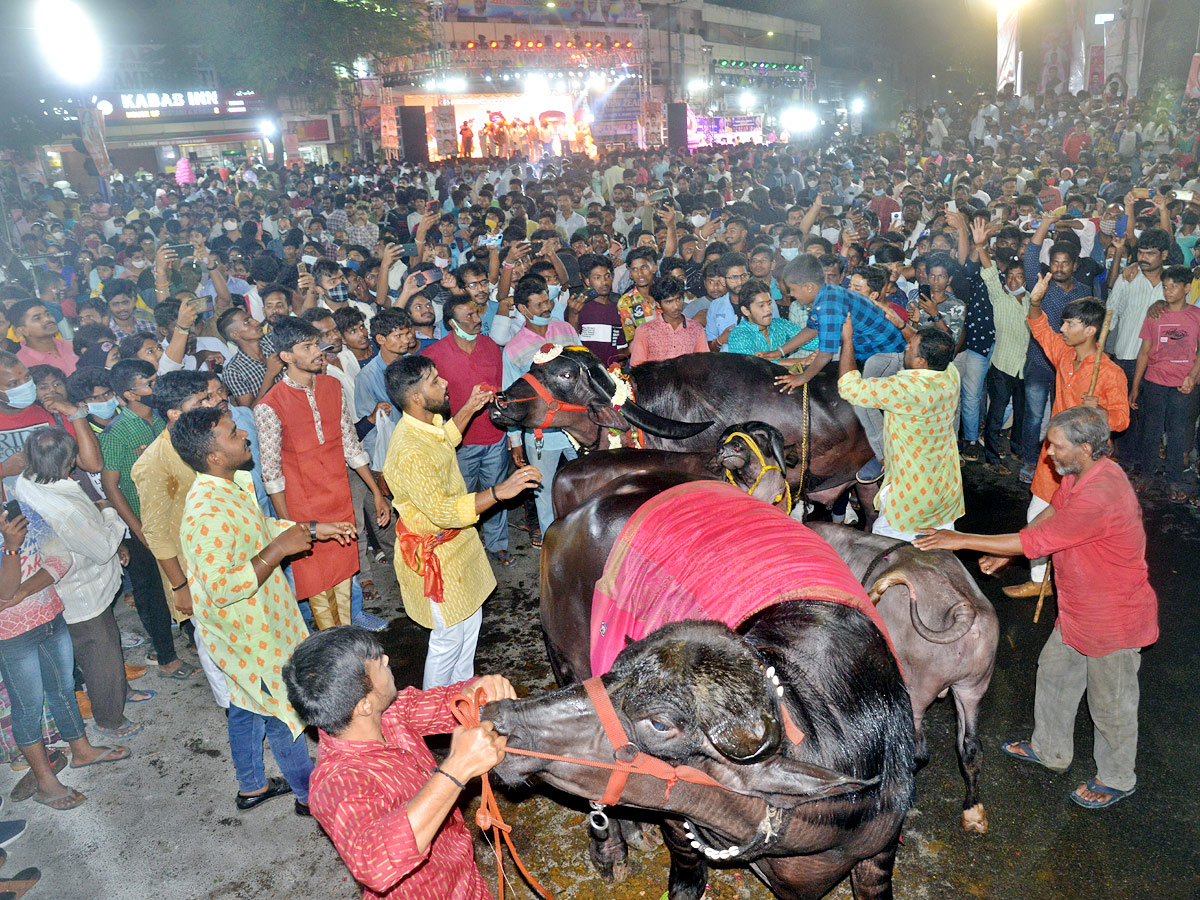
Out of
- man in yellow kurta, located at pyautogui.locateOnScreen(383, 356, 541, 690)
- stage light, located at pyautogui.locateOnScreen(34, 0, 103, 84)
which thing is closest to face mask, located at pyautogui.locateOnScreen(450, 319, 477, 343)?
man in yellow kurta, located at pyautogui.locateOnScreen(383, 356, 541, 690)

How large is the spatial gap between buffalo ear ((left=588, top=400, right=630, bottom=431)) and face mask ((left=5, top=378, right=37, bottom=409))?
12.2 ft

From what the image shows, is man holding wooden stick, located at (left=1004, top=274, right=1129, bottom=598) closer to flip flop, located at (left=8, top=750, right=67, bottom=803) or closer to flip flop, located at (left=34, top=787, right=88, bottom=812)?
flip flop, located at (left=34, top=787, right=88, bottom=812)

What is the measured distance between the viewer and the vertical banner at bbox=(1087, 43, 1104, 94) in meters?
23.8

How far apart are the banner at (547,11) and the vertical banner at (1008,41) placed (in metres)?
16.9

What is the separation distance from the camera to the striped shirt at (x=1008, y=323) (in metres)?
7.79

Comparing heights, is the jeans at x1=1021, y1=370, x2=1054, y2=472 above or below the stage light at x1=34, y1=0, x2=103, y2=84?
below

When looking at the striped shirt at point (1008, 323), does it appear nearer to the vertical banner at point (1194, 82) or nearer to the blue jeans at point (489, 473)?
the blue jeans at point (489, 473)

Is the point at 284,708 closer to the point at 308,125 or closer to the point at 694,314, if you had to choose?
the point at 694,314

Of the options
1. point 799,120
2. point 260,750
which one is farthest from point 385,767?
point 799,120

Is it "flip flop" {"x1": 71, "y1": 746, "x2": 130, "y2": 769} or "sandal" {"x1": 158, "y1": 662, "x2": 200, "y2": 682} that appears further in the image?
"sandal" {"x1": 158, "y1": 662, "x2": 200, "y2": 682}

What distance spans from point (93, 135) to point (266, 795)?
27.9 meters

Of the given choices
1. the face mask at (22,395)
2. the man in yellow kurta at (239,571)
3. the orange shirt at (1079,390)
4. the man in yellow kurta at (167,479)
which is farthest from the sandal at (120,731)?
the orange shirt at (1079,390)

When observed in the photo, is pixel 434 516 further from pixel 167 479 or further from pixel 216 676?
pixel 167 479

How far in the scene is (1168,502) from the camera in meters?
7.01
